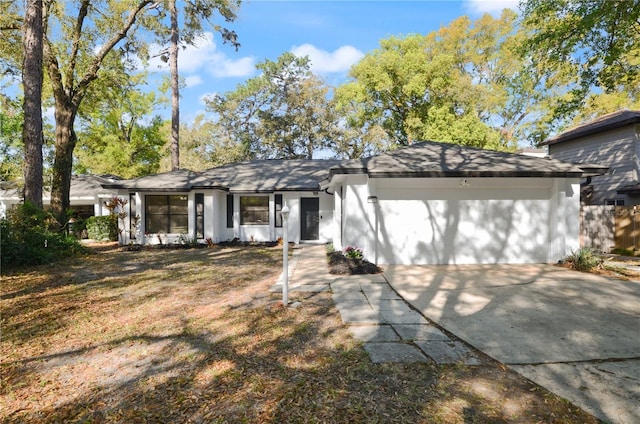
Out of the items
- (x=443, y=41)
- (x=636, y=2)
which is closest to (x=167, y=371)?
(x=636, y=2)

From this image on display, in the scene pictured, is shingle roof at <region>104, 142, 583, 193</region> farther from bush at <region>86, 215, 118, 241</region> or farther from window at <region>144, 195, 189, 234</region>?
bush at <region>86, 215, 118, 241</region>

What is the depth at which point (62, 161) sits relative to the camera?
11.8m

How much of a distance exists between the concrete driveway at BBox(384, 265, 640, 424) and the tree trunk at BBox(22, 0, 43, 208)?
10.3 meters

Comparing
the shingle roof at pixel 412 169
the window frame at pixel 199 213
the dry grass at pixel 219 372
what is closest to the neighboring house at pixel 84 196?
the shingle roof at pixel 412 169

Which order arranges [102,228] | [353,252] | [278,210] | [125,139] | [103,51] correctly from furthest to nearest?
[125,139] → [102,228] → [278,210] → [103,51] → [353,252]

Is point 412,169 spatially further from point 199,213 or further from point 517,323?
point 199,213

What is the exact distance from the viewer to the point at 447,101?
20.3 metres

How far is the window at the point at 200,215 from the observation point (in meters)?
12.6

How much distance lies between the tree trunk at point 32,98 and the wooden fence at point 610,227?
17.8m

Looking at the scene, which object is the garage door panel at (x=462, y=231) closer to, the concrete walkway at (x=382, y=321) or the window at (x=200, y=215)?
the concrete walkway at (x=382, y=321)

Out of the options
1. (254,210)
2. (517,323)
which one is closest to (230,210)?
(254,210)

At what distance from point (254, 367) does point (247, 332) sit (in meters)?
0.90

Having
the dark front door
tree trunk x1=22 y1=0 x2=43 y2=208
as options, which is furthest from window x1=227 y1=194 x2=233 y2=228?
tree trunk x1=22 y1=0 x2=43 y2=208

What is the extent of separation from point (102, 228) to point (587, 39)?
19415 mm
